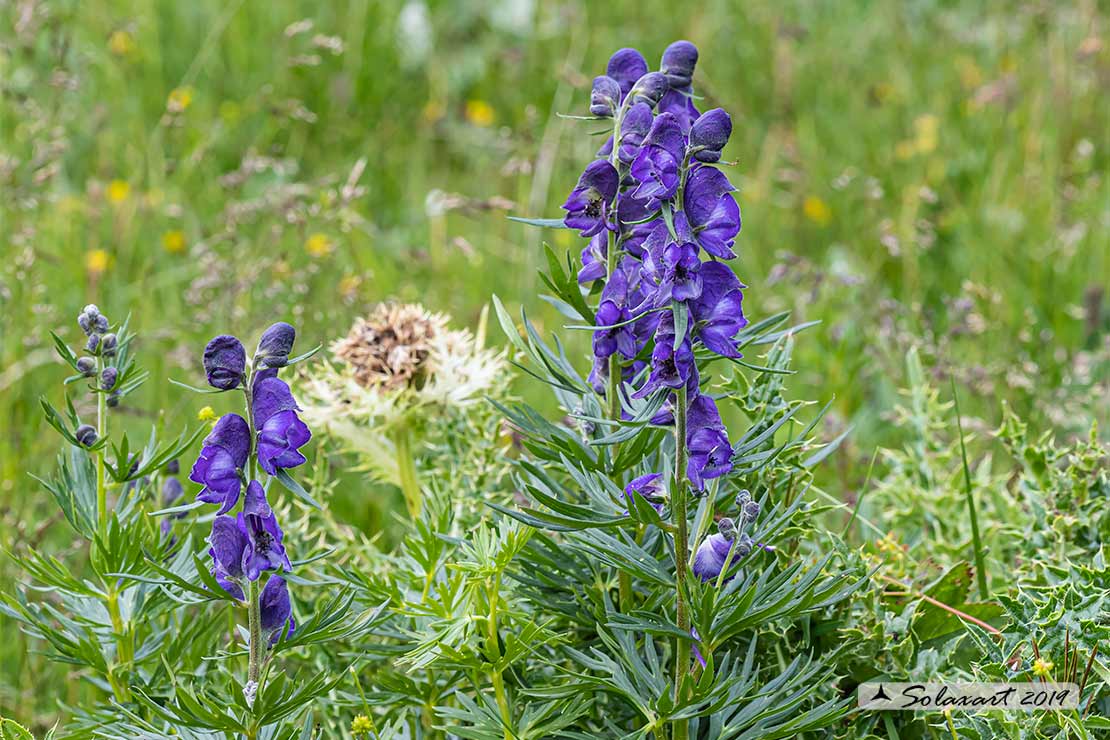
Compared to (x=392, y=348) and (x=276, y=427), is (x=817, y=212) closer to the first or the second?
(x=392, y=348)

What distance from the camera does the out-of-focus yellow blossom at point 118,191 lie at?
4320 mm

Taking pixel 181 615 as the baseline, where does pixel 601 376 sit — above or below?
above

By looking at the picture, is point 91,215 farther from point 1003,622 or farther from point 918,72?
point 918,72

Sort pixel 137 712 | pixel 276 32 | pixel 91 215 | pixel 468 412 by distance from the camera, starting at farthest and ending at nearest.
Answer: pixel 276 32, pixel 91 215, pixel 468 412, pixel 137 712

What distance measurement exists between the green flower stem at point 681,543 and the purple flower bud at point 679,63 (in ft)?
1.48

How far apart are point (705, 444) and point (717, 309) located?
0.17 meters

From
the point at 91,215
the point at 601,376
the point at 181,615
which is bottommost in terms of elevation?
the point at 181,615

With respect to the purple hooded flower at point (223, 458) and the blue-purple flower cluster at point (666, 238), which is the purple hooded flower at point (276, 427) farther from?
the blue-purple flower cluster at point (666, 238)

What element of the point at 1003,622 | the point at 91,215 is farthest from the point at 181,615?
the point at 91,215

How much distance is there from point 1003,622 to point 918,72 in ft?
12.8

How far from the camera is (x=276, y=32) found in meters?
5.00

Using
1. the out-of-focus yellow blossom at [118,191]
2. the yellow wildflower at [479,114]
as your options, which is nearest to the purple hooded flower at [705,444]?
the out-of-focus yellow blossom at [118,191]

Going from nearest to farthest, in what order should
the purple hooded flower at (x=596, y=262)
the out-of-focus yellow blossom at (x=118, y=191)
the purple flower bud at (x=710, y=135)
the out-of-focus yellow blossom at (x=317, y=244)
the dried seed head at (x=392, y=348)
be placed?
1. the purple flower bud at (x=710, y=135)
2. the purple hooded flower at (x=596, y=262)
3. the dried seed head at (x=392, y=348)
4. the out-of-focus yellow blossom at (x=317, y=244)
5. the out-of-focus yellow blossom at (x=118, y=191)

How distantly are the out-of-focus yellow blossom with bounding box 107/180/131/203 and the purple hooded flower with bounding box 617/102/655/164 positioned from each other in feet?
10.4
